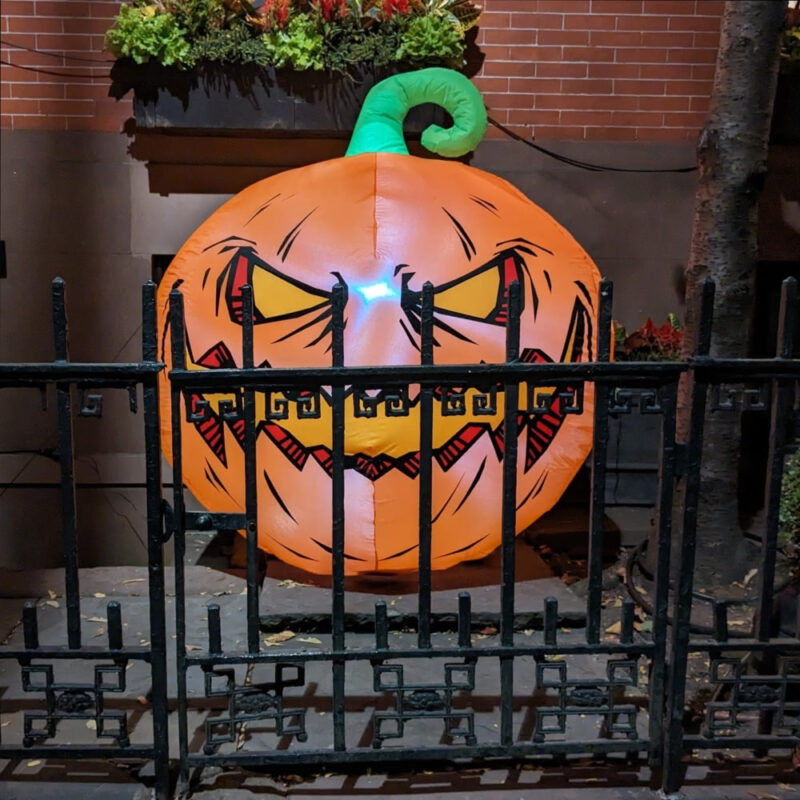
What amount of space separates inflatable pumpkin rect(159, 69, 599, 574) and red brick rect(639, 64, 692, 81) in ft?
8.14

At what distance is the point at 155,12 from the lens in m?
5.32

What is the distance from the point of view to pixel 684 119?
604 cm

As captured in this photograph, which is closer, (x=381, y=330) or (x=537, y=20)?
(x=381, y=330)

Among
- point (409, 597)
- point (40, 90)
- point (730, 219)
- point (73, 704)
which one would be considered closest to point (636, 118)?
point (730, 219)

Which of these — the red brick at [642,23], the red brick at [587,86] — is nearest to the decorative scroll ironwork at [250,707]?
the red brick at [587,86]

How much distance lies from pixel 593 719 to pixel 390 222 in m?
2.45

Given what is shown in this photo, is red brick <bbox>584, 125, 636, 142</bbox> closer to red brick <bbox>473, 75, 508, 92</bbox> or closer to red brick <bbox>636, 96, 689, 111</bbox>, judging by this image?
red brick <bbox>636, 96, 689, 111</bbox>

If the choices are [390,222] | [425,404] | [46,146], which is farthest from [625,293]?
[46,146]

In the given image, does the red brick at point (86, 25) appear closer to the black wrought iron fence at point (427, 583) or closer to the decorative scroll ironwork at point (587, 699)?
the black wrought iron fence at point (427, 583)

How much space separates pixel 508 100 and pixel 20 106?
3.64 meters

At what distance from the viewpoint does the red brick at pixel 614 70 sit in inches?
236

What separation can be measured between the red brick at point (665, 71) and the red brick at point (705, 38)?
0.18 metres

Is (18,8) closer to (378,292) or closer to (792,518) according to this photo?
(378,292)

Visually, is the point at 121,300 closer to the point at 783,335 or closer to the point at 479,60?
the point at 479,60
